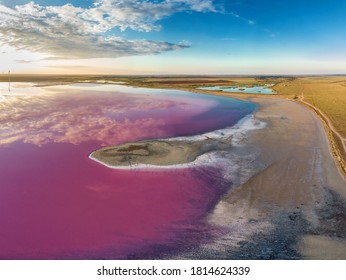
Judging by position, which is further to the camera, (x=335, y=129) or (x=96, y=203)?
(x=335, y=129)

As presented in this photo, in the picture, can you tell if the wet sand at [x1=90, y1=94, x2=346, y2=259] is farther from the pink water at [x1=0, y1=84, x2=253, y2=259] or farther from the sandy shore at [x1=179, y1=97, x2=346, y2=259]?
the pink water at [x1=0, y1=84, x2=253, y2=259]

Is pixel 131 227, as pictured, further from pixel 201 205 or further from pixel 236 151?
pixel 236 151

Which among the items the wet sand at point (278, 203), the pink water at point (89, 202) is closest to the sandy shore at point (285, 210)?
the wet sand at point (278, 203)

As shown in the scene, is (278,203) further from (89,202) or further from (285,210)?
(89,202)

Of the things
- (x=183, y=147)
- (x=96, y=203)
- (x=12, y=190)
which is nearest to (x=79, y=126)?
(x=183, y=147)

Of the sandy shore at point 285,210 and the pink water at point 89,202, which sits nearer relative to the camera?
the sandy shore at point 285,210

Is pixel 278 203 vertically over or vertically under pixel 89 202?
over

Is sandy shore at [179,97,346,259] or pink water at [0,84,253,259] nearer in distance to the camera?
sandy shore at [179,97,346,259]

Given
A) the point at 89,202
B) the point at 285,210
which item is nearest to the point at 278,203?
the point at 285,210

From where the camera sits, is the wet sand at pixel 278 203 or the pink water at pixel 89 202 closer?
the wet sand at pixel 278 203

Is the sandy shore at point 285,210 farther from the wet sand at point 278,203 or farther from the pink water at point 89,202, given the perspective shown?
the pink water at point 89,202

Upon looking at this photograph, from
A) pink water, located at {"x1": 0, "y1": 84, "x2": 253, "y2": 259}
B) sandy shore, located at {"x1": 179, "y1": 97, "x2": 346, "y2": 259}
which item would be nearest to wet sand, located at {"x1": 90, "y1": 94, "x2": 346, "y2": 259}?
sandy shore, located at {"x1": 179, "y1": 97, "x2": 346, "y2": 259}
